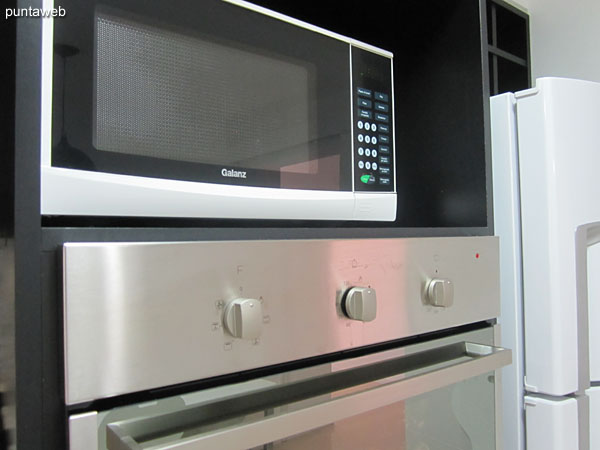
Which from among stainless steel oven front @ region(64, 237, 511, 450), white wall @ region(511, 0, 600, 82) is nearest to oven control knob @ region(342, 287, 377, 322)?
stainless steel oven front @ region(64, 237, 511, 450)

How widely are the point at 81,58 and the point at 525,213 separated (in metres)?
0.82

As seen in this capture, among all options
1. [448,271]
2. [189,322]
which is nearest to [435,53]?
[448,271]

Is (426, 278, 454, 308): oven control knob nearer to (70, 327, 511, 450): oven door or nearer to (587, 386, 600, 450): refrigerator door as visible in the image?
(70, 327, 511, 450): oven door

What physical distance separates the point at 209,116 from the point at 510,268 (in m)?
0.69

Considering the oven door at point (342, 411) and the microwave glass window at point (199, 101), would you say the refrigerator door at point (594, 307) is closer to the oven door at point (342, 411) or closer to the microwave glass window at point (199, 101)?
the oven door at point (342, 411)

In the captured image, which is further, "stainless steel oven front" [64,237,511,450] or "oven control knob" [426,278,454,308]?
"oven control knob" [426,278,454,308]

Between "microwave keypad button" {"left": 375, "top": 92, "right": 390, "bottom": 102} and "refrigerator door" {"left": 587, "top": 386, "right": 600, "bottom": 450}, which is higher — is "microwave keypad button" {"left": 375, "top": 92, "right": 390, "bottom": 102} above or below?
above

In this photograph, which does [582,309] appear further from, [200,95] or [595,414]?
[200,95]

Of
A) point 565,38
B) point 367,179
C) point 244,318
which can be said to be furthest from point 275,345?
point 565,38

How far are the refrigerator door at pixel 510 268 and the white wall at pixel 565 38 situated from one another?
826mm

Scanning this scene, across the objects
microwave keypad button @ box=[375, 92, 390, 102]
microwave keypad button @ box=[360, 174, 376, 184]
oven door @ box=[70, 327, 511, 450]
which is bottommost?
oven door @ box=[70, 327, 511, 450]

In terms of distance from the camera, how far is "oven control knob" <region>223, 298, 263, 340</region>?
440mm

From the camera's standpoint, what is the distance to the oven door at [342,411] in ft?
1.36

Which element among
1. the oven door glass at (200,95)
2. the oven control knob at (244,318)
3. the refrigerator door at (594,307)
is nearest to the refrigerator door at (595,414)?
the refrigerator door at (594,307)
